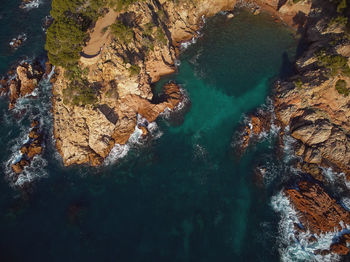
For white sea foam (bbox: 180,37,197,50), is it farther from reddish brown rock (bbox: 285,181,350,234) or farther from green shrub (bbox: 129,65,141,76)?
reddish brown rock (bbox: 285,181,350,234)

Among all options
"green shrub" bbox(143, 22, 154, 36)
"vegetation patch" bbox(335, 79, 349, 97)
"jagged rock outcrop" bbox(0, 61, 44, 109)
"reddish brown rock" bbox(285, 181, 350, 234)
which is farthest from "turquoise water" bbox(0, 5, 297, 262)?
"green shrub" bbox(143, 22, 154, 36)

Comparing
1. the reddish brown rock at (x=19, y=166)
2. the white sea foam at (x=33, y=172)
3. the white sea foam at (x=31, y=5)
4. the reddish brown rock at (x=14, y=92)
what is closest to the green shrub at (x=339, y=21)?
the white sea foam at (x=33, y=172)

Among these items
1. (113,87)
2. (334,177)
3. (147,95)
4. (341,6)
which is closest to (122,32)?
(113,87)

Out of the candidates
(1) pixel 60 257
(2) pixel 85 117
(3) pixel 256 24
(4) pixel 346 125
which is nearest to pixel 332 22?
(3) pixel 256 24

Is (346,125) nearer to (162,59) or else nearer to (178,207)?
(178,207)

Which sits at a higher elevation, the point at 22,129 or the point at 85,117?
the point at 22,129

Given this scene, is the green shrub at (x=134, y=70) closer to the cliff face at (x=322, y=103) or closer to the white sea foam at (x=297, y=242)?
the cliff face at (x=322, y=103)
